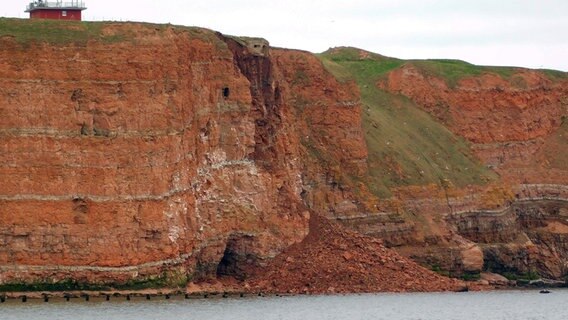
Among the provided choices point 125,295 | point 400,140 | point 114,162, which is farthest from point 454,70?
point 125,295

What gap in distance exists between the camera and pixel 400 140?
392 feet

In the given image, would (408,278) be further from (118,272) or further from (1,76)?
(1,76)

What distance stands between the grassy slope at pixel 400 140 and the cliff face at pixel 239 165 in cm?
15

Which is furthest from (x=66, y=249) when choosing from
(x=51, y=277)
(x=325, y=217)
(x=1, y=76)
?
(x=325, y=217)

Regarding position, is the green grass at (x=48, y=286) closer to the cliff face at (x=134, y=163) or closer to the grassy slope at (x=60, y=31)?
the cliff face at (x=134, y=163)

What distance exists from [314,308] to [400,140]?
27.8 metres

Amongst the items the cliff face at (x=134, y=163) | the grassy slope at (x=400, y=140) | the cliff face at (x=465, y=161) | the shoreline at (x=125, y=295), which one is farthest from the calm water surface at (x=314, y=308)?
the grassy slope at (x=400, y=140)

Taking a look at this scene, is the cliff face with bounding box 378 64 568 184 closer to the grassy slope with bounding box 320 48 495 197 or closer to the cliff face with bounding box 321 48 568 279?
the cliff face with bounding box 321 48 568 279

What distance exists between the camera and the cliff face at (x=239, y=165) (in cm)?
9300

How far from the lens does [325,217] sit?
108 meters

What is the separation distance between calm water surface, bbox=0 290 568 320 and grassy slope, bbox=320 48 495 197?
10.5 metres

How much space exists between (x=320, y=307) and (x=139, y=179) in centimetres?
1048

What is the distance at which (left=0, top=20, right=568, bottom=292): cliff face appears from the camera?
305 feet

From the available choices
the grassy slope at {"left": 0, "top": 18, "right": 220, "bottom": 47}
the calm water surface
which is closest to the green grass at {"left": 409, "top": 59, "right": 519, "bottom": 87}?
the calm water surface
